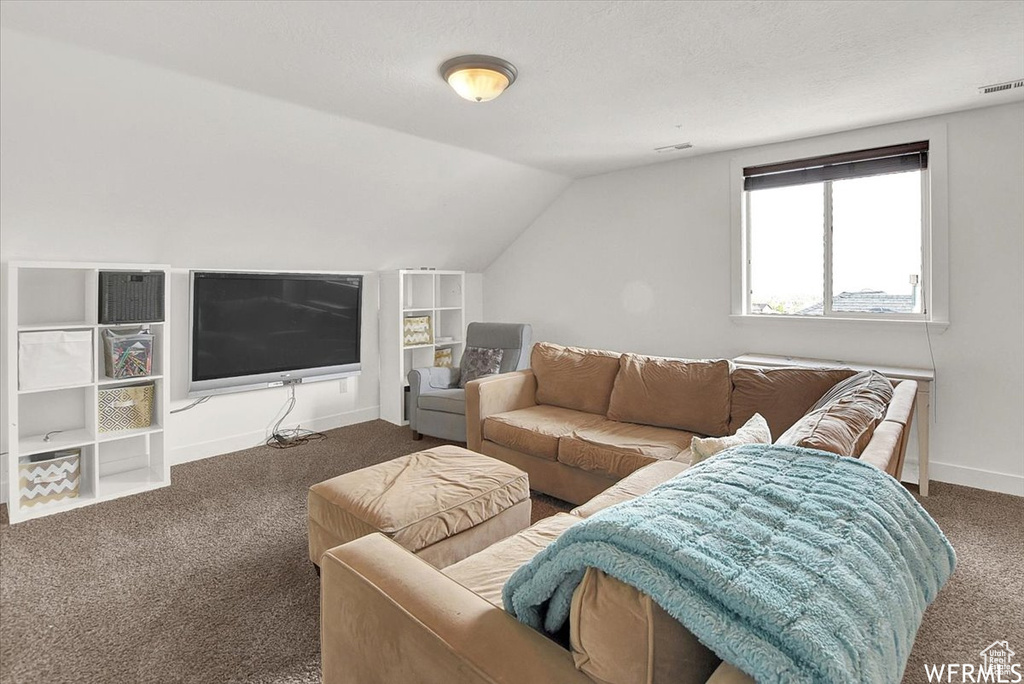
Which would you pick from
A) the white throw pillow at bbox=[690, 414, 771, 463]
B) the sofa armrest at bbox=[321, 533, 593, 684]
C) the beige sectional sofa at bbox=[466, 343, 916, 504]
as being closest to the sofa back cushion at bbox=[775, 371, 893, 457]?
the white throw pillow at bbox=[690, 414, 771, 463]

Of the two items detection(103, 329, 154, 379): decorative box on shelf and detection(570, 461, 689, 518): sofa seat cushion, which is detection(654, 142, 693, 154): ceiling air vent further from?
detection(103, 329, 154, 379): decorative box on shelf

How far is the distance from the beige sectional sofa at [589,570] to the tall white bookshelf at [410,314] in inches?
68.1

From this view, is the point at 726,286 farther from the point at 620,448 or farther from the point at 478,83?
the point at 478,83

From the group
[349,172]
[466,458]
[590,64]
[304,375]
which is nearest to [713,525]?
[466,458]

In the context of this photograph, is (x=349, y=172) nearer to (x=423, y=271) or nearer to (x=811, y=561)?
(x=423, y=271)

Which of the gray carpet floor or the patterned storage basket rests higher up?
the patterned storage basket

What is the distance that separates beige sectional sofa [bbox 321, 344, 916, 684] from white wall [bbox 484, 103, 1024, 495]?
1.30m

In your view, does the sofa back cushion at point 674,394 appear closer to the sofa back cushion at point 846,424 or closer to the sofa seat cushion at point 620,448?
the sofa seat cushion at point 620,448

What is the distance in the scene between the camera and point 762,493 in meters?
1.04

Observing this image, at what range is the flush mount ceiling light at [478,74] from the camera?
2537 millimetres

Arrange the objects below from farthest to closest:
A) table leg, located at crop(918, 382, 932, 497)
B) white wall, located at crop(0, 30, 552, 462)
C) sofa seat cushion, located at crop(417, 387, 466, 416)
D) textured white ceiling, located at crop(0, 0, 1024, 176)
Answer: sofa seat cushion, located at crop(417, 387, 466, 416) → table leg, located at crop(918, 382, 932, 497) → white wall, located at crop(0, 30, 552, 462) → textured white ceiling, located at crop(0, 0, 1024, 176)

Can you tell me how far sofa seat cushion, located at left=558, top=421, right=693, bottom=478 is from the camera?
2783 millimetres

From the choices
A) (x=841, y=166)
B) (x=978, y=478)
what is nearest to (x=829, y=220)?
(x=841, y=166)

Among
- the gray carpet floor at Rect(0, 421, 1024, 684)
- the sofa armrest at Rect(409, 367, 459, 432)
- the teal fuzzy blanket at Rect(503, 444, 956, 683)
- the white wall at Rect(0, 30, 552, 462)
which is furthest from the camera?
the sofa armrest at Rect(409, 367, 459, 432)
